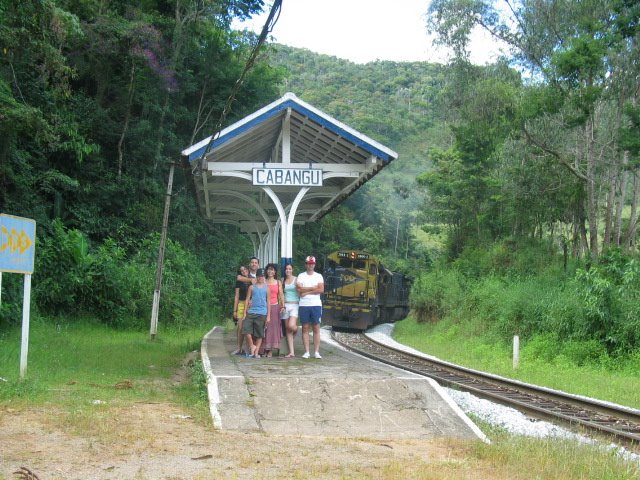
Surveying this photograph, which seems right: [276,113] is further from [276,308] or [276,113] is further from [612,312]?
[612,312]

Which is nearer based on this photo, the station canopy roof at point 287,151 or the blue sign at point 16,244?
the blue sign at point 16,244

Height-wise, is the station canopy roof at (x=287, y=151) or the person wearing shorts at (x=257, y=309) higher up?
the station canopy roof at (x=287, y=151)

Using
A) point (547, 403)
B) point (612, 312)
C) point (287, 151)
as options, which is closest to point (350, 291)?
point (612, 312)

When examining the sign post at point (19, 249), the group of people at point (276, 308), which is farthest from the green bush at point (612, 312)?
the sign post at point (19, 249)

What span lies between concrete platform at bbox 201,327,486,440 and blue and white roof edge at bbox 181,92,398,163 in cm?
477

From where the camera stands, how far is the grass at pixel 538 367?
1298 cm

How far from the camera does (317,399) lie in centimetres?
860

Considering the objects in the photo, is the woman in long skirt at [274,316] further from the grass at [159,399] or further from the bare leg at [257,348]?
the grass at [159,399]

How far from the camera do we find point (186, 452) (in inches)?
249

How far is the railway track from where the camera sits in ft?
29.5

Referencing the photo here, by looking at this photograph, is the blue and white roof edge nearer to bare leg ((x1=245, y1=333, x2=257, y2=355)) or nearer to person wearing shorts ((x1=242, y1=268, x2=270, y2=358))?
person wearing shorts ((x1=242, y1=268, x2=270, y2=358))

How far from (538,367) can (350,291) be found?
12.3 m

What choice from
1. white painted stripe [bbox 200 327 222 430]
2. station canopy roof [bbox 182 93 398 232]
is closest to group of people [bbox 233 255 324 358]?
white painted stripe [bbox 200 327 222 430]

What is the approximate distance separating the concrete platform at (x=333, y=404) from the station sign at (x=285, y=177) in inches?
193
